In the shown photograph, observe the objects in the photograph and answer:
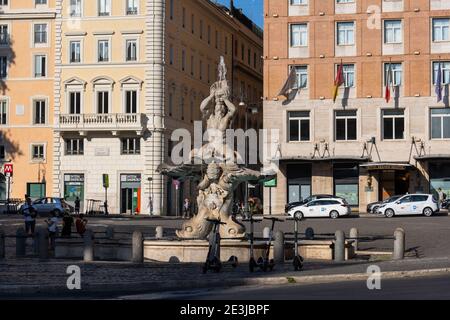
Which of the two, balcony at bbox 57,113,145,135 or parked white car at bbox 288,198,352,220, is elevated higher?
balcony at bbox 57,113,145,135

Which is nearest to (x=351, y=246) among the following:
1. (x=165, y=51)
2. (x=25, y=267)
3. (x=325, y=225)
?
(x=25, y=267)

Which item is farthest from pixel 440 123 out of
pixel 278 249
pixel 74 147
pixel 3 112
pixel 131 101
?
pixel 278 249

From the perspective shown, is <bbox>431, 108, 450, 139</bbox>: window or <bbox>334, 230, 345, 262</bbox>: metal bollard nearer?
<bbox>334, 230, 345, 262</bbox>: metal bollard

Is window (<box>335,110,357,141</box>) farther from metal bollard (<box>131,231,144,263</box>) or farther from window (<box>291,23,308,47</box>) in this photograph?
metal bollard (<box>131,231,144,263</box>)

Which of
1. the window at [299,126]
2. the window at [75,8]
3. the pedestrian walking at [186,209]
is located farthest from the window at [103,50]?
the window at [299,126]

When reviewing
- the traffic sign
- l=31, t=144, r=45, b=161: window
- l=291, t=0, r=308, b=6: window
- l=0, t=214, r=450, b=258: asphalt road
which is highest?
l=291, t=0, r=308, b=6: window

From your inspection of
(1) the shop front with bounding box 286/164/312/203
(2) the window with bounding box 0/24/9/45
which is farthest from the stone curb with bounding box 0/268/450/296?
(2) the window with bounding box 0/24/9/45

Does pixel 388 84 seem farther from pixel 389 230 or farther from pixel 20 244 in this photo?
pixel 20 244

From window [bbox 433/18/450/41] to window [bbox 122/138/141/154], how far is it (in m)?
23.7

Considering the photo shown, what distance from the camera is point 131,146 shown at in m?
76.2

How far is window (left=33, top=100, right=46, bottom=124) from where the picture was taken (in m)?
80.2

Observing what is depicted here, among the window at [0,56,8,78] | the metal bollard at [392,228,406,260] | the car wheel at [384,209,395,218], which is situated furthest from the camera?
the window at [0,56,8,78]

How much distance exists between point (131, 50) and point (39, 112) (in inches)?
379

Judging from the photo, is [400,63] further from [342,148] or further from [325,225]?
[325,225]
